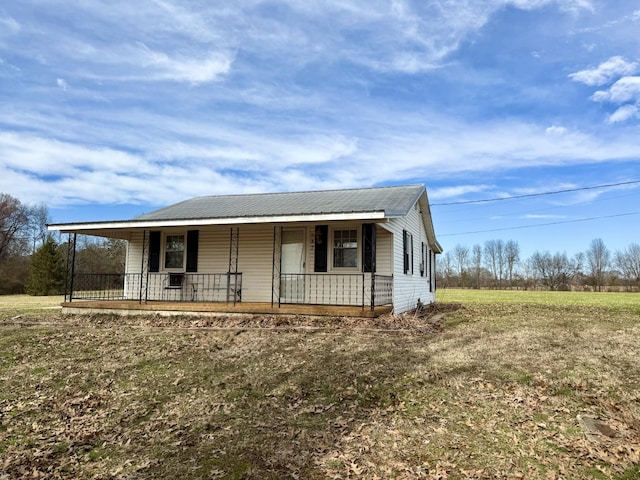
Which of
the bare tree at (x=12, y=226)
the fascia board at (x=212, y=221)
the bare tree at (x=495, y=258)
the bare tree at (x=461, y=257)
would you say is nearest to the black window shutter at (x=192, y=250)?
the fascia board at (x=212, y=221)

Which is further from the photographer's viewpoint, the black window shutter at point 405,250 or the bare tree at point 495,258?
the bare tree at point 495,258

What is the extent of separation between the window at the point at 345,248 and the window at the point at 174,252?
5.42 meters

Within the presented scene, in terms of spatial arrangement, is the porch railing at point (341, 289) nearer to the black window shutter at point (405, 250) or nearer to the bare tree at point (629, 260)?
the black window shutter at point (405, 250)

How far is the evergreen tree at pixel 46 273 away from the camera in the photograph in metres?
29.7

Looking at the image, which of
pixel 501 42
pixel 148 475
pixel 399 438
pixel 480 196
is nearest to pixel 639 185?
pixel 480 196

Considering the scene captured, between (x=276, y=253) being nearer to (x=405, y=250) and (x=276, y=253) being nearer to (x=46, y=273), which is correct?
(x=405, y=250)

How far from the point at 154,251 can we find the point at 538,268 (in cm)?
6038

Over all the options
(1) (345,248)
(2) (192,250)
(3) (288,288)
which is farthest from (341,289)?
(2) (192,250)

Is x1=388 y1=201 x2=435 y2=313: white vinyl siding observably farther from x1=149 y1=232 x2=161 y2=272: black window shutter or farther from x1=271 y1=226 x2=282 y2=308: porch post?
x1=149 y1=232 x2=161 y2=272: black window shutter

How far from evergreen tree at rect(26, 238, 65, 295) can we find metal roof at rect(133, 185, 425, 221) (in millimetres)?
19426

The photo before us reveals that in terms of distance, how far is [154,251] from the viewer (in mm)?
14172

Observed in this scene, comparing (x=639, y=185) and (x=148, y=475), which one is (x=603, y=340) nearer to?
(x=148, y=475)

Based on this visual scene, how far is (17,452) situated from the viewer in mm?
4387

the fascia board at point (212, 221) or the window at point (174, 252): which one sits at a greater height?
the fascia board at point (212, 221)
